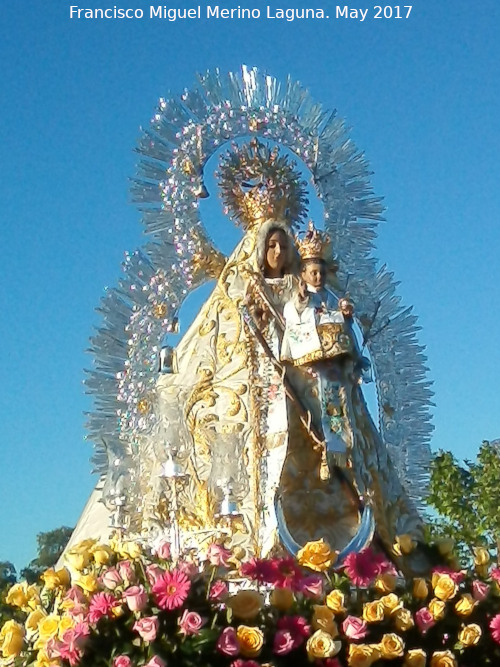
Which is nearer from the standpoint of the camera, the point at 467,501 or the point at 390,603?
the point at 390,603

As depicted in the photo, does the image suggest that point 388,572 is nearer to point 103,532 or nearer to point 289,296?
point 289,296

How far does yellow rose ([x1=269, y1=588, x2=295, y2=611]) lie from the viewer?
354 cm

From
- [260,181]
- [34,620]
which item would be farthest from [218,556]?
[260,181]

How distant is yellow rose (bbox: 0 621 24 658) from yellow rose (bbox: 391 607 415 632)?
53.9 inches

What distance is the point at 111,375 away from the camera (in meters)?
7.19

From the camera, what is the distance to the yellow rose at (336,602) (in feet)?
11.6

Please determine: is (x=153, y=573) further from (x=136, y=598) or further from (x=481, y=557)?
(x=481, y=557)

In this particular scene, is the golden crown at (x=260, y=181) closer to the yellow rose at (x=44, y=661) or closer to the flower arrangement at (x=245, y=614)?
the flower arrangement at (x=245, y=614)

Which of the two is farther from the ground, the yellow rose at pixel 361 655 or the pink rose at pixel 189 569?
the pink rose at pixel 189 569

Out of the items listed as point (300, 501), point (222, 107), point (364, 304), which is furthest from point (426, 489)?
point (222, 107)

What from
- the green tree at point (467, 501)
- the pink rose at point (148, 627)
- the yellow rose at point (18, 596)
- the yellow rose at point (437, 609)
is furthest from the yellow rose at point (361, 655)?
the green tree at point (467, 501)

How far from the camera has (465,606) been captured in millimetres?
3762

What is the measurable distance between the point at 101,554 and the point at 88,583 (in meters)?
0.23

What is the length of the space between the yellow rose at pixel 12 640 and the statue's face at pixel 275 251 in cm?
394
